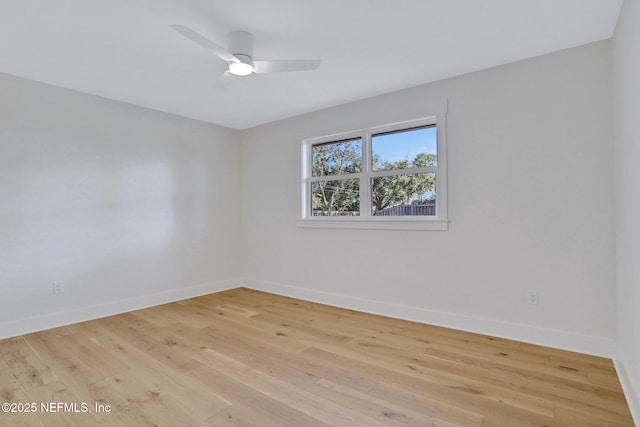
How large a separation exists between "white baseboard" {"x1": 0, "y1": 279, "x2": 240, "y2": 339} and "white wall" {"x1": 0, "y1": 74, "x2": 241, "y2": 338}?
0.01 m

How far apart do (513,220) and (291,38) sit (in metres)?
2.33

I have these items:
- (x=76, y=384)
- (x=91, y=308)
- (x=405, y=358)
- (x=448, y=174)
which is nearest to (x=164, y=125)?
(x=91, y=308)

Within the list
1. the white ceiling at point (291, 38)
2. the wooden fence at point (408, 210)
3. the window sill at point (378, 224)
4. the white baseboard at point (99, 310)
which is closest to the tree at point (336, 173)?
the window sill at point (378, 224)

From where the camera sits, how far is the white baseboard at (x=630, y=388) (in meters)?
1.70

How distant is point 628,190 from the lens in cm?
199

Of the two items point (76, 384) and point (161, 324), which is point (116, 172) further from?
point (76, 384)

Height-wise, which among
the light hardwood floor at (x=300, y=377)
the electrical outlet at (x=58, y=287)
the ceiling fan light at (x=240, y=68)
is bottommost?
the light hardwood floor at (x=300, y=377)

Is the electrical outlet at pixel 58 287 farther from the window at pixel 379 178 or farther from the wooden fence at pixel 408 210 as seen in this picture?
the wooden fence at pixel 408 210

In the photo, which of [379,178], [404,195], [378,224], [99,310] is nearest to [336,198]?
[379,178]

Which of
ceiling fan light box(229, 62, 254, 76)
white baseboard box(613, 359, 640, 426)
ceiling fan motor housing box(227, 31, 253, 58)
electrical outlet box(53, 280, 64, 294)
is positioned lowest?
white baseboard box(613, 359, 640, 426)

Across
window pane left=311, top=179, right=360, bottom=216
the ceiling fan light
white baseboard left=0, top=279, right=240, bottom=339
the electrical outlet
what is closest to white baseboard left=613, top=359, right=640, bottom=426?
window pane left=311, top=179, right=360, bottom=216

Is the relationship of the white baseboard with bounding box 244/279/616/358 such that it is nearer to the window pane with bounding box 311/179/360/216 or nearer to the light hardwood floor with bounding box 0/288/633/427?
the light hardwood floor with bounding box 0/288/633/427

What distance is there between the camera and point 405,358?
8.06 feet

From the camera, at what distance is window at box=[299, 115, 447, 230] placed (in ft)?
10.9
